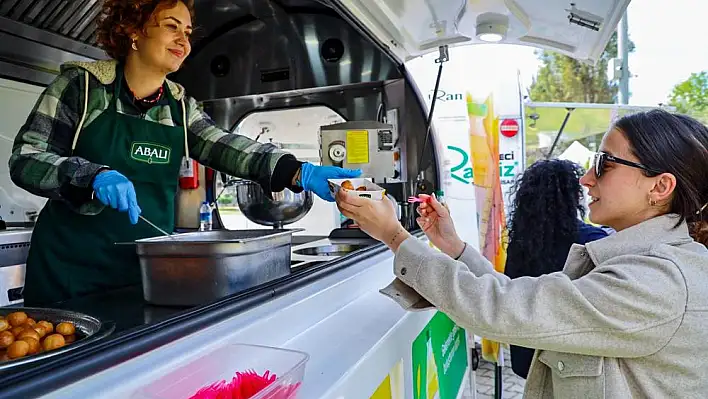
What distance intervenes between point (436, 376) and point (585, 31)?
1640 millimetres

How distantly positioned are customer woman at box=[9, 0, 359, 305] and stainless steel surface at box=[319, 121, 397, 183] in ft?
2.66

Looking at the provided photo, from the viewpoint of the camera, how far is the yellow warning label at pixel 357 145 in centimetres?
254

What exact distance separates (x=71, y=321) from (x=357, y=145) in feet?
5.52

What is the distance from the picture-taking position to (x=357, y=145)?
2.55m

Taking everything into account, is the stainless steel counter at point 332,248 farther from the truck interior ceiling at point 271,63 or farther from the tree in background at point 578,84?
the tree in background at point 578,84

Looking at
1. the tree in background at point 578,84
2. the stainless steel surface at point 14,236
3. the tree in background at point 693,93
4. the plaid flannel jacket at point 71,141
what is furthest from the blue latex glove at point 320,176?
the tree in background at point 578,84

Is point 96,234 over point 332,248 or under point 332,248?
over

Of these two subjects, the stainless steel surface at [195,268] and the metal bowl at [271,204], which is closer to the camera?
the stainless steel surface at [195,268]

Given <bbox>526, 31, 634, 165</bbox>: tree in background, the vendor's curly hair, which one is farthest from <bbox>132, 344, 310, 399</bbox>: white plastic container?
<bbox>526, 31, 634, 165</bbox>: tree in background

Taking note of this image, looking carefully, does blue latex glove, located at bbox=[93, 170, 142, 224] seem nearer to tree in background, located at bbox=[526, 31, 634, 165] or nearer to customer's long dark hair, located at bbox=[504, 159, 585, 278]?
customer's long dark hair, located at bbox=[504, 159, 585, 278]

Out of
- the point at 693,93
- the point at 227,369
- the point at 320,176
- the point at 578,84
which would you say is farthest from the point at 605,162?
the point at 578,84

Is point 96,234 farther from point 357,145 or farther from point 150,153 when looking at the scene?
point 357,145

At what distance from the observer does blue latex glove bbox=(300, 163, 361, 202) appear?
5.46 feet

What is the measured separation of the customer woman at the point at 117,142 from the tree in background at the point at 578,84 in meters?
18.3
